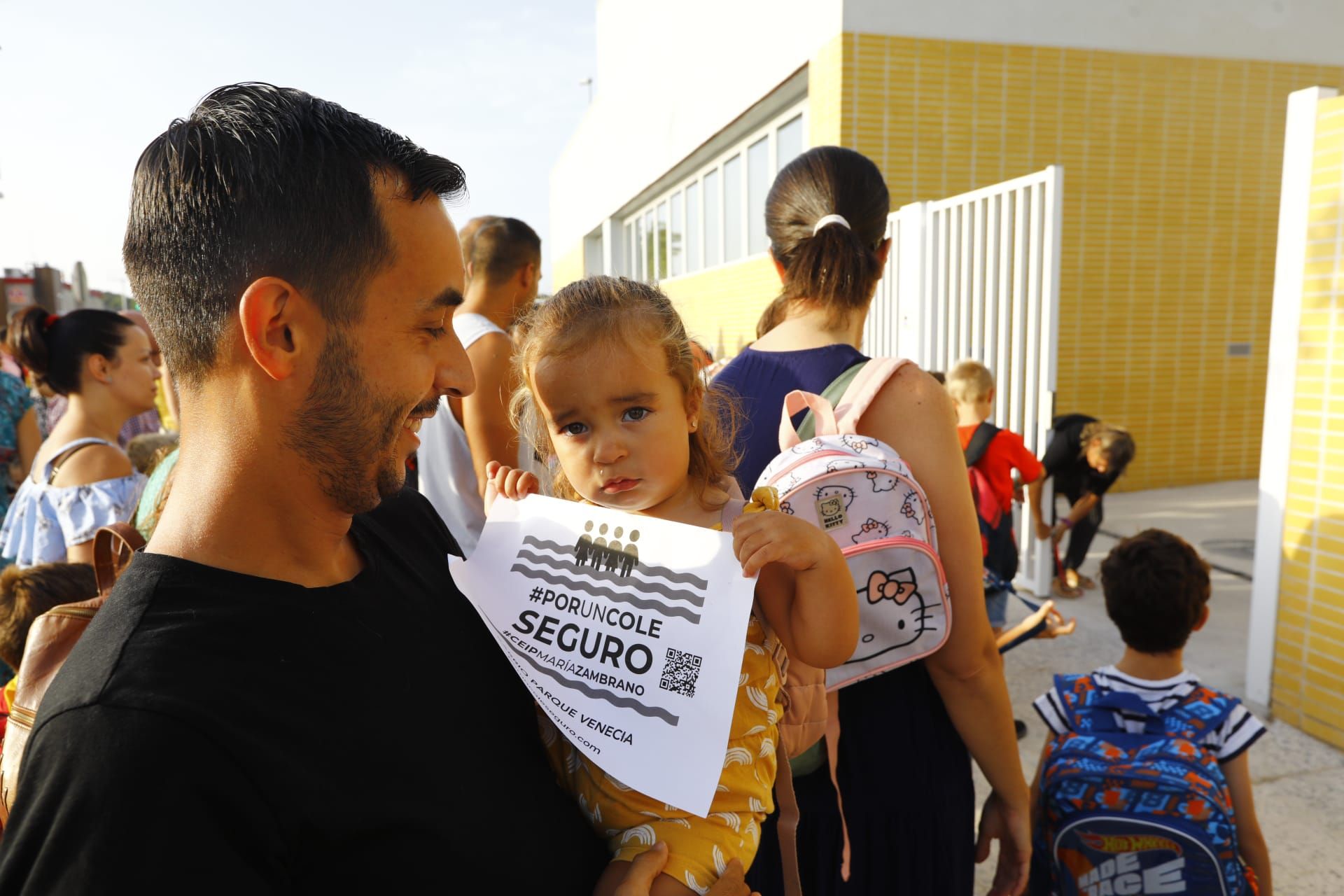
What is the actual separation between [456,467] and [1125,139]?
7.91 m

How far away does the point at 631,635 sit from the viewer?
1219mm

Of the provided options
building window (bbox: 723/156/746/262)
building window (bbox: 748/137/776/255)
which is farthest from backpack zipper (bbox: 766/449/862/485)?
building window (bbox: 723/156/746/262)

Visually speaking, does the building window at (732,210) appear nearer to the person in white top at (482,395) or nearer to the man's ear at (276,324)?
the person in white top at (482,395)

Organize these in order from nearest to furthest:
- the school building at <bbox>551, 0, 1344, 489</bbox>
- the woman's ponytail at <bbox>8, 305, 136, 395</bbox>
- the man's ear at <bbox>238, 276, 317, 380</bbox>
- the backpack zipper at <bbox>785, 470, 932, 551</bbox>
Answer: the man's ear at <bbox>238, 276, 317, 380</bbox>, the backpack zipper at <bbox>785, 470, 932, 551</bbox>, the woman's ponytail at <bbox>8, 305, 136, 395</bbox>, the school building at <bbox>551, 0, 1344, 489</bbox>

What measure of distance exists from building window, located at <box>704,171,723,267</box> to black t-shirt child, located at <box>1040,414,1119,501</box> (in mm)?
7405

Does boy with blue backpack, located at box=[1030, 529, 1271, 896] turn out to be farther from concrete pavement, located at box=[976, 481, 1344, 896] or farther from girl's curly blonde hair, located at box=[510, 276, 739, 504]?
girl's curly blonde hair, located at box=[510, 276, 739, 504]

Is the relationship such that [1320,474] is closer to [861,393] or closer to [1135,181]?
[861,393]

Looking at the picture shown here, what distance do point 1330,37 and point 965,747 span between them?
33.5ft

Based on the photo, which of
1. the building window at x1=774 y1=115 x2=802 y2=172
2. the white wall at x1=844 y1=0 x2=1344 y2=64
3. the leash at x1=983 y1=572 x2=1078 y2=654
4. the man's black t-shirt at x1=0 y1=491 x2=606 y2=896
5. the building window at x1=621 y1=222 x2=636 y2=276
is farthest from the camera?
the building window at x1=621 y1=222 x2=636 y2=276

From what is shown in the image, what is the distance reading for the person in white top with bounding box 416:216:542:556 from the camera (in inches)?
116

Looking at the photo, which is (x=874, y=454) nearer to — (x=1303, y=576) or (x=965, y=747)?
(x=965, y=747)

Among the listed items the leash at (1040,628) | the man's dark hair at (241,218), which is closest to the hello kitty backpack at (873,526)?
the man's dark hair at (241,218)

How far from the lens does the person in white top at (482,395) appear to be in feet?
9.64

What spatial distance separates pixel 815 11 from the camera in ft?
26.7
